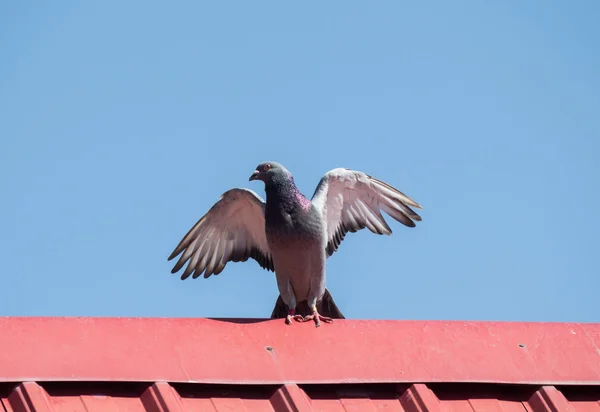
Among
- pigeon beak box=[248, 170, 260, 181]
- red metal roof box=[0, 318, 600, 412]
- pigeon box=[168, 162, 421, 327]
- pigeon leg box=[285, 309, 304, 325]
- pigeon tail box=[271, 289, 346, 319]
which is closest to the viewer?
red metal roof box=[0, 318, 600, 412]

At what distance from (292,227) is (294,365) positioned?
2551mm

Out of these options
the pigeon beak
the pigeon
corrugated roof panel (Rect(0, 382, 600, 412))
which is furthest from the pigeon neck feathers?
corrugated roof panel (Rect(0, 382, 600, 412))

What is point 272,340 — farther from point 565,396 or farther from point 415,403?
point 565,396

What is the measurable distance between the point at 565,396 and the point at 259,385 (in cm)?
173

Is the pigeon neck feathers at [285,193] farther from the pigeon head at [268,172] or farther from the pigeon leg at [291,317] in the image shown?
the pigeon leg at [291,317]

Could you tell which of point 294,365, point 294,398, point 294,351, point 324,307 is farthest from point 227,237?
point 294,398

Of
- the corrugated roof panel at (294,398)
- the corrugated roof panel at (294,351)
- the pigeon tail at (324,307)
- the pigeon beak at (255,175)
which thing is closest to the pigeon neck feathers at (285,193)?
the pigeon beak at (255,175)

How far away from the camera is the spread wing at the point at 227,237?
8891 mm

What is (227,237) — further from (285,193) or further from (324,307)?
(324,307)

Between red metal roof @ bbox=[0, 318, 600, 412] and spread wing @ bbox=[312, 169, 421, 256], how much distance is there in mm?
2388

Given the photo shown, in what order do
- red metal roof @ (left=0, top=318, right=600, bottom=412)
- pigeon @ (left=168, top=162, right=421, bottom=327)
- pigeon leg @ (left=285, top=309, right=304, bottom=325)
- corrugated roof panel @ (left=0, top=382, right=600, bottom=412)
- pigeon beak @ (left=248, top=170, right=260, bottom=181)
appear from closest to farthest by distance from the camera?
corrugated roof panel @ (left=0, top=382, right=600, bottom=412)
red metal roof @ (left=0, top=318, right=600, bottom=412)
pigeon leg @ (left=285, top=309, right=304, bottom=325)
pigeon @ (left=168, top=162, right=421, bottom=327)
pigeon beak @ (left=248, top=170, right=260, bottom=181)

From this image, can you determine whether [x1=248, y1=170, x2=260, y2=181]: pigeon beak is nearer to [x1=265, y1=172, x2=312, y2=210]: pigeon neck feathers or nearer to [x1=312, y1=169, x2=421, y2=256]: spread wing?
[x1=265, y1=172, x2=312, y2=210]: pigeon neck feathers

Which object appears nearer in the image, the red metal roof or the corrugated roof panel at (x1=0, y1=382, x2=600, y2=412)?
the corrugated roof panel at (x1=0, y1=382, x2=600, y2=412)

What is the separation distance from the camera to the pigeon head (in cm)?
870
